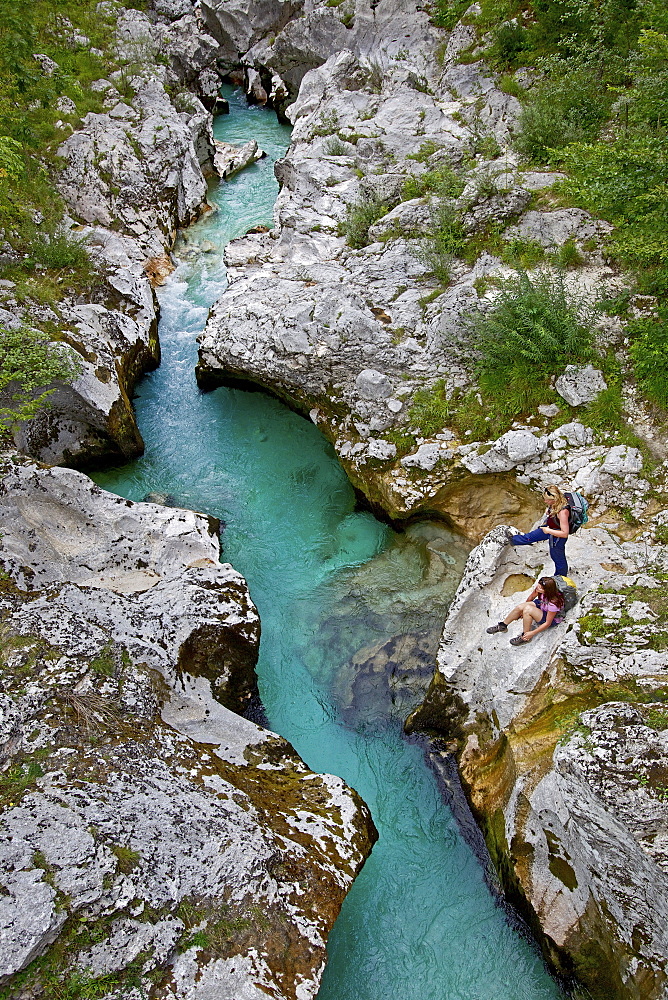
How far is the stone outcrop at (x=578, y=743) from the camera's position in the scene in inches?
201

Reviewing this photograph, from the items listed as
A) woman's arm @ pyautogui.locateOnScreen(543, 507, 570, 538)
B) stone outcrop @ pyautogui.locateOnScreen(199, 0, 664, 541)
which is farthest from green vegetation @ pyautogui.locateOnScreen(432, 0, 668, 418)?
woman's arm @ pyautogui.locateOnScreen(543, 507, 570, 538)

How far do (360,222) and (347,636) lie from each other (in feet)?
26.1

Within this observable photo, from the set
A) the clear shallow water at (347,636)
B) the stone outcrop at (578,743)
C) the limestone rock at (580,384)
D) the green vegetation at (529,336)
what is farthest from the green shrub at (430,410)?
the stone outcrop at (578,743)

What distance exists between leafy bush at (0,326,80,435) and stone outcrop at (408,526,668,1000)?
7.08 metres

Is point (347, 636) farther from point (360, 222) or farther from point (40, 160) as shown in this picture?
point (40, 160)

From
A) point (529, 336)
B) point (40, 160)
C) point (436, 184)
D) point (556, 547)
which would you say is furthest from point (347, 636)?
point (40, 160)

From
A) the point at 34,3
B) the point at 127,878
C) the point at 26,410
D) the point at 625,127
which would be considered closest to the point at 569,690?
the point at 127,878

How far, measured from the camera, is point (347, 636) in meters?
8.56

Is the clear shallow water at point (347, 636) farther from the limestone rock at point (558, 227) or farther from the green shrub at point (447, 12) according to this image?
the green shrub at point (447, 12)

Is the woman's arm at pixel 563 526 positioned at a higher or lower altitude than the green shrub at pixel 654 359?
lower

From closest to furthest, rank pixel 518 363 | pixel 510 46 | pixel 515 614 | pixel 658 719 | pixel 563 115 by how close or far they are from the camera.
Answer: pixel 658 719 → pixel 515 614 → pixel 518 363 → pixel 563 115 → pixel 510 46

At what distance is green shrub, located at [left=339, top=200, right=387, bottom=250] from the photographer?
11.6m

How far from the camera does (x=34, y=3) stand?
54.6 ft

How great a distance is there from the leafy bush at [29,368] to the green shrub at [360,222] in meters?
A: 5.62
